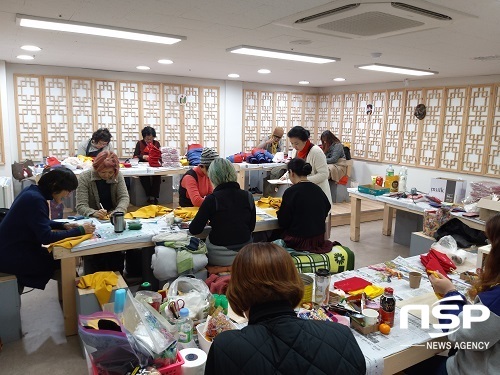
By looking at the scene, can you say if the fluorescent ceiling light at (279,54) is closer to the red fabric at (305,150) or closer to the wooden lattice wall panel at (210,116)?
the red fabric at (305,150)

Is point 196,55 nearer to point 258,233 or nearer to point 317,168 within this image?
point 317,168

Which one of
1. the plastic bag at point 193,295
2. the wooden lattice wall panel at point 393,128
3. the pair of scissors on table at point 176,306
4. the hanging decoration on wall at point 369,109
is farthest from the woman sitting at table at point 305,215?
the hanging decoration on wall at point 369,109

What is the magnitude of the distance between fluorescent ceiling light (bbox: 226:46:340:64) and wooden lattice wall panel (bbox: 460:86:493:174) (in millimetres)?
3281

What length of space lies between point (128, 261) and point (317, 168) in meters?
2.29

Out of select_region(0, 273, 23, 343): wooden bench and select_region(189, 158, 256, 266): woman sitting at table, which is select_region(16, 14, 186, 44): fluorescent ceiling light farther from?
select_region(0, 273, 23, 343): wooden bench

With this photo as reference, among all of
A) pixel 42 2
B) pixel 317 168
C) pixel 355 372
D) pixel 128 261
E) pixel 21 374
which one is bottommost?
pixel 21 374

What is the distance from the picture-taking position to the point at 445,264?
2.62 m

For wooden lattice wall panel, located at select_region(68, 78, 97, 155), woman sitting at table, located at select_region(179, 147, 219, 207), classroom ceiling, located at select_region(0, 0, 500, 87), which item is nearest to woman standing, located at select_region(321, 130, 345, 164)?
classroom ceiling, located at select_region(0, 0, 500, 87)

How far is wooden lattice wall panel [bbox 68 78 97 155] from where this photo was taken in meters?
7.19

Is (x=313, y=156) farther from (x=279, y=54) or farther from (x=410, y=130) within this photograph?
(x=410, y=130)

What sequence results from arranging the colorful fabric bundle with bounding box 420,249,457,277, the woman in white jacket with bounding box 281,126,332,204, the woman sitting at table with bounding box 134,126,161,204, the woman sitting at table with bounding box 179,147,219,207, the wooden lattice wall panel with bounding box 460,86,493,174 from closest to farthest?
the colorful fabric bundle with bounding box 420,249,457,277 < the woman sitting at table with bounding box 179,147,219,207 < the woman in white jacket with bounding box 281,126,332,204 < the wooden lattice wall panel with bounding box 460,86,493,174 < the woman sitting at table with bounding box 134,126,161,204

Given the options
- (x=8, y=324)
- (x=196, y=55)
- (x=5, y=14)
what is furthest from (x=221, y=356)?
(x=196, y=55)

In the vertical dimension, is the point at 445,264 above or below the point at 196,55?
below

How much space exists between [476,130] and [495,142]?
39 cm
